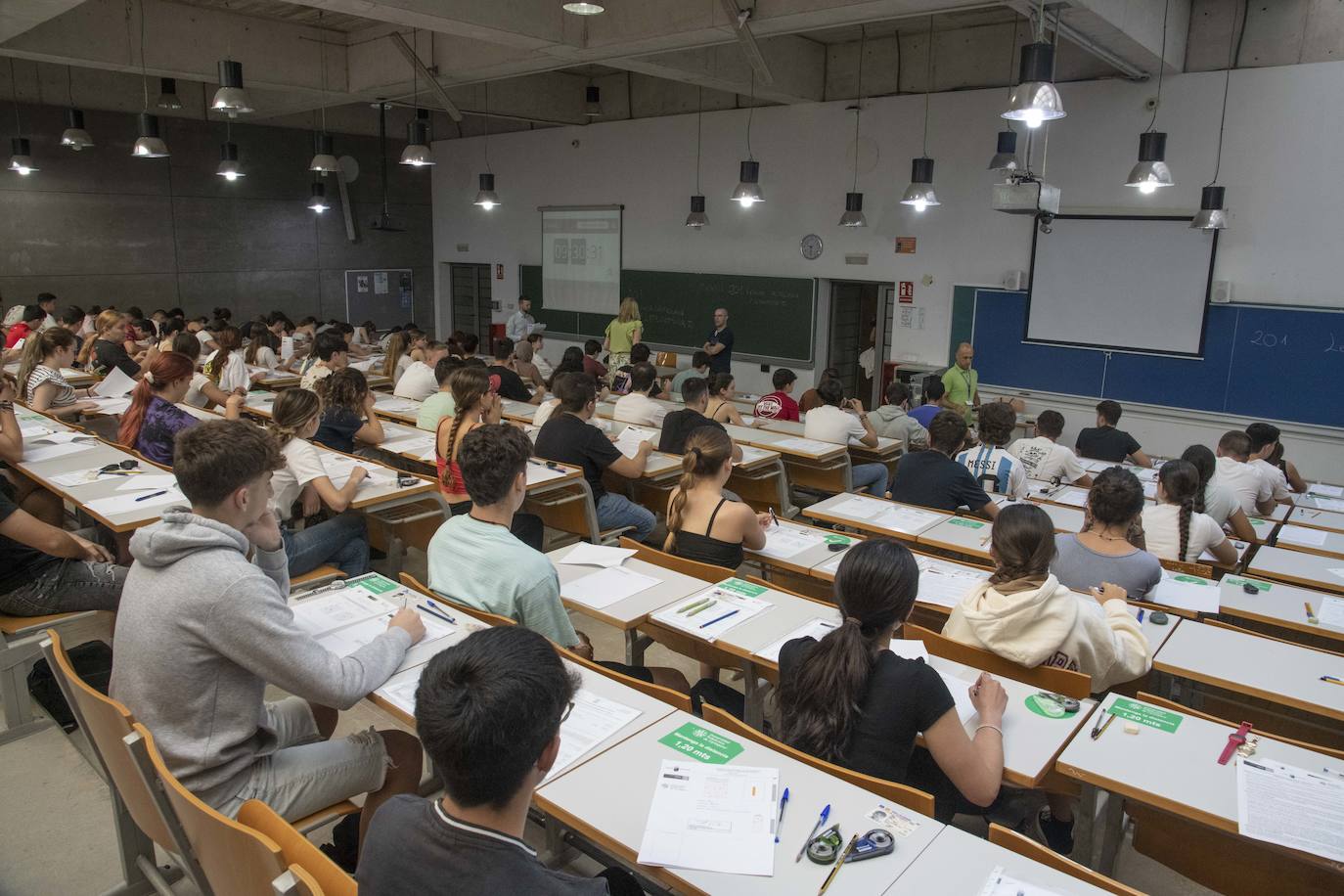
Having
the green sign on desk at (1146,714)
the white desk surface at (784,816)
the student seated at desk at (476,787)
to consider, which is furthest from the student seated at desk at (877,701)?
the student seated at desk at (476,787)

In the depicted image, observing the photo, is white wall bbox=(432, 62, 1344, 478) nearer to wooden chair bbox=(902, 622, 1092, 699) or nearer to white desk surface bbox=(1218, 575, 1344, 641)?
white desk surface bbox=(1218, 575, 1344, 641)

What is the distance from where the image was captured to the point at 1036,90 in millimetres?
4105

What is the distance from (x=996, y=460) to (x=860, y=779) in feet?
11.4

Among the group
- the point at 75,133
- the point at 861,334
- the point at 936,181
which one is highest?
the point at 75,133

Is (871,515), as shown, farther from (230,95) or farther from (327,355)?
(230,95)

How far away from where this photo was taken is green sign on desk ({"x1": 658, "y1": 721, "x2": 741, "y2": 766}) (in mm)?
2016

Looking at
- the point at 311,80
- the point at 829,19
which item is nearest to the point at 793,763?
the point at 829,19

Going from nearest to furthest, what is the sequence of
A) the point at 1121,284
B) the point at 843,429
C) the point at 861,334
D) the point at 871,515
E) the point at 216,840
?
the point at 216,840, the point at 871,515, the point at 843,429, the point at 1121,284, the point at 861,334

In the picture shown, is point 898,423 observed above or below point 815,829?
above

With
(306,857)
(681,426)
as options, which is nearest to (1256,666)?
(306,857)

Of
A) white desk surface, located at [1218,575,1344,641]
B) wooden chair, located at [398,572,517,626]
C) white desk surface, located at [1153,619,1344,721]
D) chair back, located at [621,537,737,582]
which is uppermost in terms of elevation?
wooden chair, located at [398,572,517,626]

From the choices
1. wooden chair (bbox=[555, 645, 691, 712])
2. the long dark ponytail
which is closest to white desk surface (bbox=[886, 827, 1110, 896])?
the long dark ponytail

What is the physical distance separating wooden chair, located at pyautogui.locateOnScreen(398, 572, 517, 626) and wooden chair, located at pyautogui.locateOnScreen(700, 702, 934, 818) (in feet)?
2.47

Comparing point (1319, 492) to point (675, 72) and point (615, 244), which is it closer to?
point (675, 72)
